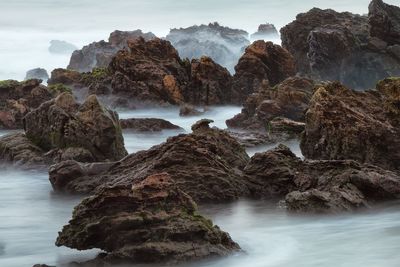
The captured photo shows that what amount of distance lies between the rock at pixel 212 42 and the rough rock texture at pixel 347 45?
144 ft

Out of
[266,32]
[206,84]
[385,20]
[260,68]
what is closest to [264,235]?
[206,84]

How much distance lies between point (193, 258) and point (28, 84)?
29.5 metres

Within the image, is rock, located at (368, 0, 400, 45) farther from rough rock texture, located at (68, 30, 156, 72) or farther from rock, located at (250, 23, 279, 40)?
rock, located at (250, 23, 279, 40)

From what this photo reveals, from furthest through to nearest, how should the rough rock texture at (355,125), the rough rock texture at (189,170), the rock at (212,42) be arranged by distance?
the rock at (212,42), the rough rock texture at (355,125), the rough rock texture at (189,170)

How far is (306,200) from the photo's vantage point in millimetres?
12562

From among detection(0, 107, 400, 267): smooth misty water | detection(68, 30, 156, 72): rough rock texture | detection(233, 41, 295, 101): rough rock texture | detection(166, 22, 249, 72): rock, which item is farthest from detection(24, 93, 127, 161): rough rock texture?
detection(166, 22, 249, 72): rock

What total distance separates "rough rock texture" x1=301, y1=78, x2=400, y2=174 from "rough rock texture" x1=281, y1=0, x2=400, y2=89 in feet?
86.8

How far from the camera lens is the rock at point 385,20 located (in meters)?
42.9

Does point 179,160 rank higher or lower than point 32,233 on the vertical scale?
higher

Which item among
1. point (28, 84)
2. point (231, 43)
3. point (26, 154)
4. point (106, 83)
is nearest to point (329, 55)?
point (106, 83)

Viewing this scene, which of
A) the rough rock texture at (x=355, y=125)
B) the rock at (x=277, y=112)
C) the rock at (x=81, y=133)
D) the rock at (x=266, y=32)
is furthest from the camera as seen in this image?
the rock at (x=266, y=32)

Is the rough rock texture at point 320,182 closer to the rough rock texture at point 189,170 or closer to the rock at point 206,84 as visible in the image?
the rough rock texture at point 189,170

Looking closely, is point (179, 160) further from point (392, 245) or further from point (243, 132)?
point (243, 132)

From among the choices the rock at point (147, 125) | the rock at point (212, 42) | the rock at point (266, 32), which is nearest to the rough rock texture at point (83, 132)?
the rock at point (147, 125)
